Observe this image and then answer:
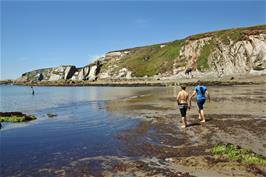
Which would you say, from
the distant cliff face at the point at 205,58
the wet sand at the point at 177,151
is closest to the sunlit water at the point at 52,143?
the wet sand at the point at 177,151

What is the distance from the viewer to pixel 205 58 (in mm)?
102688

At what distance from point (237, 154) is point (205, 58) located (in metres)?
94.8

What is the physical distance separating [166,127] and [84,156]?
7.31m

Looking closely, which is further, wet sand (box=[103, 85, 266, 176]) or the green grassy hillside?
the green grassy hillside

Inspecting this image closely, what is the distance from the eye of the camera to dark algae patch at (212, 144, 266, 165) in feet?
33.8

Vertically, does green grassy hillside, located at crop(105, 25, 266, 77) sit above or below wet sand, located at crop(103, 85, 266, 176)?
above

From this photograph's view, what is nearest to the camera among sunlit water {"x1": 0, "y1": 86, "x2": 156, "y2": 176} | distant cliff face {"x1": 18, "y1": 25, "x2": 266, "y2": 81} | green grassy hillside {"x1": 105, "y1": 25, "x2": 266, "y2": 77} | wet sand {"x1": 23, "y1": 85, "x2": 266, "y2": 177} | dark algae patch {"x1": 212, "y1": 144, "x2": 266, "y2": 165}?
wet sand {"x1": 23, "y1": 85, "x2": 266, "y2": 177}

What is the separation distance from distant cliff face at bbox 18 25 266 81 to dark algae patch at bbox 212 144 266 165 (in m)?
75.5

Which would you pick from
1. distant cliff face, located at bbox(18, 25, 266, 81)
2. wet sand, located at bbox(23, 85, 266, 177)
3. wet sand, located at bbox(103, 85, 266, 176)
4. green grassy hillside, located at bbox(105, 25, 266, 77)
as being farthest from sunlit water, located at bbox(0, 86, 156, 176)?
green grassy hillside, located at bbox(105, 25, 266, 77)

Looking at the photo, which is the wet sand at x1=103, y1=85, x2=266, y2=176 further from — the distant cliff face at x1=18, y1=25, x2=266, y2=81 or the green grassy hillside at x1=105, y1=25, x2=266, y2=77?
the green grassy hillside at x1=105, y1=25, x2=266, y2=77

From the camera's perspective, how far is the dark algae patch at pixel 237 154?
1029 centimetres

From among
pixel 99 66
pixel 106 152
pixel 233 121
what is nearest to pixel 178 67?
pixel 99 66

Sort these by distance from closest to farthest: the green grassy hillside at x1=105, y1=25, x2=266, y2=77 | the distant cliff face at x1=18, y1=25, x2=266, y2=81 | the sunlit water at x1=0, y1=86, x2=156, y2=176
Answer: the sunlit water at x1=0, y1=86, x2=156, y2=176 → the distant cliff face at x1=18, y1=25, x2=266, y2=81 → the green grassy hillside at x1=105, y1=25, x2=266, y2=77

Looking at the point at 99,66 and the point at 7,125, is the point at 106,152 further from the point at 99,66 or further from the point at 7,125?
the point at 99,66
